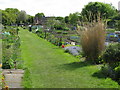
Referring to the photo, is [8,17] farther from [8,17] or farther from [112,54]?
[112,54]

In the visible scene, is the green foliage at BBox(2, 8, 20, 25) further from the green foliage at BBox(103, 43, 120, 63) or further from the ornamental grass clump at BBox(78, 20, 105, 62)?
the green foliage at BBox(103, 43, 120, 63)

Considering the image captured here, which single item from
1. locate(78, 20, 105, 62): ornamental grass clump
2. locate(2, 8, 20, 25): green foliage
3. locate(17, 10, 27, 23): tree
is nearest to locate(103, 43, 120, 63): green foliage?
locate(78, 20, 105, 62): ornamental grass clump

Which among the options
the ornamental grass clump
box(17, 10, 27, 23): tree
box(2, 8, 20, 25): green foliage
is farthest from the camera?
box(17, 10, 27, 23): tree

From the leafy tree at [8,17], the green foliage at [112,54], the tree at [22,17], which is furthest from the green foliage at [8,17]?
the green foliage at [112,54]

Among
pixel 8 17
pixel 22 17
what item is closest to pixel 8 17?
pixel 8 17

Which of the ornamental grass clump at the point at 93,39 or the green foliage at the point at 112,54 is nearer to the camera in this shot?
the green foliage at the point at 112,54

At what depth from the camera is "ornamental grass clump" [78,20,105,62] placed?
11.1 metres

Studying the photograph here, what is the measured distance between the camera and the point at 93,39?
440 inches

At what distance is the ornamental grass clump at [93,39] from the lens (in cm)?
1111

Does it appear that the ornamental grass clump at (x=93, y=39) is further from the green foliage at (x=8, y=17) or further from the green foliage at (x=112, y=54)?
the green foliage at (x=8, y=17)

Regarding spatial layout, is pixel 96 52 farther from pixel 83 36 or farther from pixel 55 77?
pixel 55 77

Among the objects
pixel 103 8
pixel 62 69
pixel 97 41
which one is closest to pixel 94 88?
pixel 62 69

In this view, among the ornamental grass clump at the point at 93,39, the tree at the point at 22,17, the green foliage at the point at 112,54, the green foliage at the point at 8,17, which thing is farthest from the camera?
the tree at the point at 22,17

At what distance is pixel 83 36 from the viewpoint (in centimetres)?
1134
